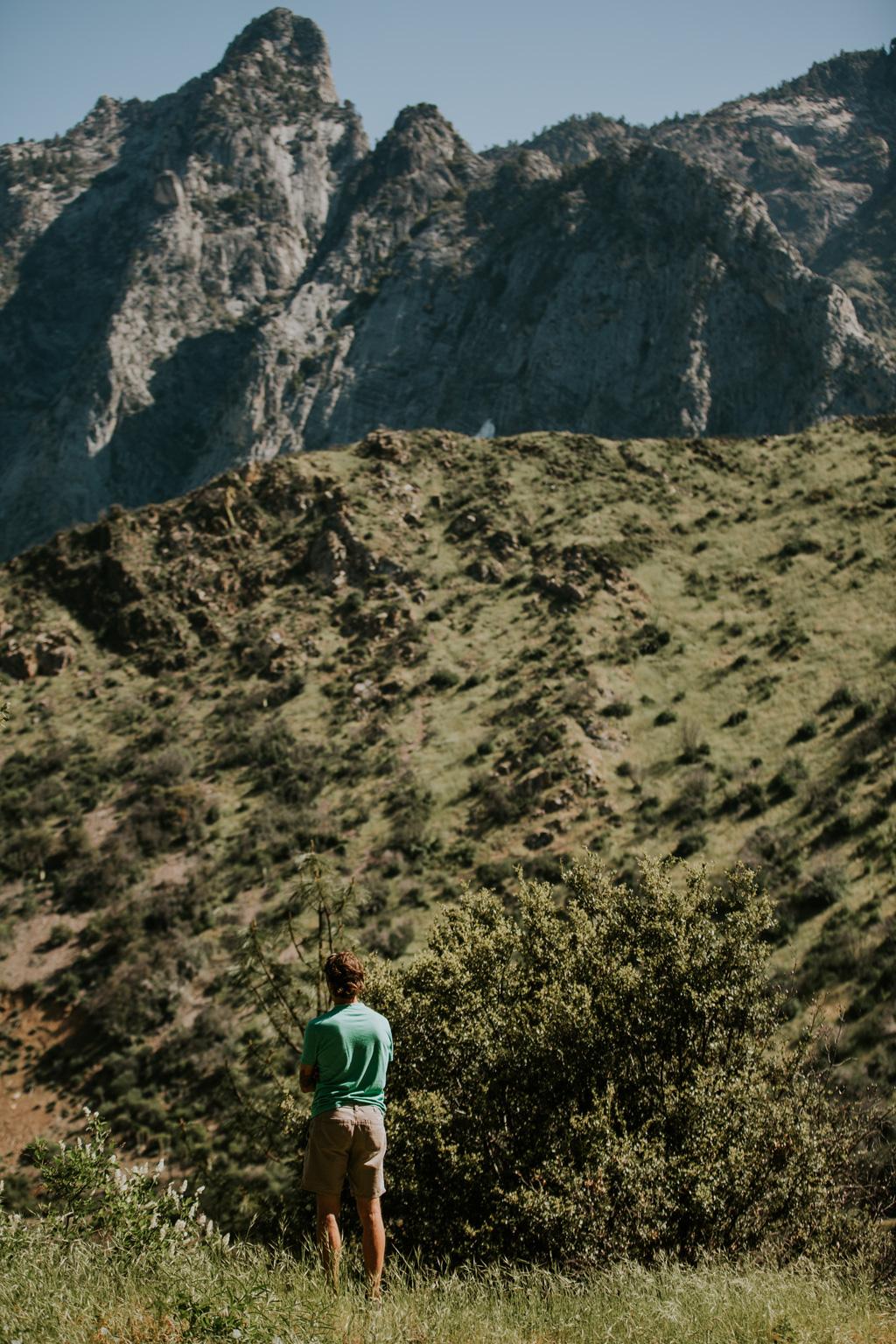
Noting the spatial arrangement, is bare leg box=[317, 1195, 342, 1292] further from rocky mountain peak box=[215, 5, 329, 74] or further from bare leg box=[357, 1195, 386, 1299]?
rocky mountain peak box=[215, 5, 329, 74]

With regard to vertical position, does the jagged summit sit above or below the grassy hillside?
above

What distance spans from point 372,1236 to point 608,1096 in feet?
11.0

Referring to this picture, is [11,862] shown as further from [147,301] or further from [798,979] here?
[147,301]

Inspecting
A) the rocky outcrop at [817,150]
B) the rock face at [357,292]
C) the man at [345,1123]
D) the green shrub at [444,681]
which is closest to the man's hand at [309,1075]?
the man at [345,1123]

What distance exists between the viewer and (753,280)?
98562 mm

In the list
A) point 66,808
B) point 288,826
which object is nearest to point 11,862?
point 66,808

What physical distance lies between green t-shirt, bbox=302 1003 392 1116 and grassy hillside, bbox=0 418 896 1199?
7.45 meters

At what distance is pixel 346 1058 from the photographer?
193 inches

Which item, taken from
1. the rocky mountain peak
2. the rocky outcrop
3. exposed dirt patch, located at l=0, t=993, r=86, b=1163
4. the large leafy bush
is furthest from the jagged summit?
the large leafy bush

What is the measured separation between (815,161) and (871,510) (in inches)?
7142

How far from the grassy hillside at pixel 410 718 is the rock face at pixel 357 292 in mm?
53108

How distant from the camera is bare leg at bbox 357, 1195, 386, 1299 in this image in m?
4.87

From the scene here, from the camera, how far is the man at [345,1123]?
16.0 ft

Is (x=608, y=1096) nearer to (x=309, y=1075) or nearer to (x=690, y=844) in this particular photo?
(x=309, y=1075)
